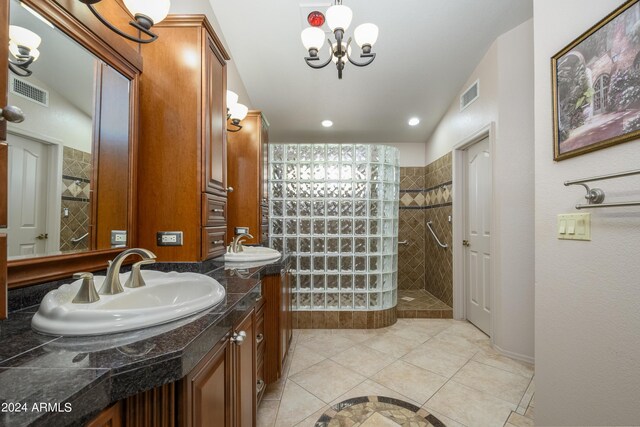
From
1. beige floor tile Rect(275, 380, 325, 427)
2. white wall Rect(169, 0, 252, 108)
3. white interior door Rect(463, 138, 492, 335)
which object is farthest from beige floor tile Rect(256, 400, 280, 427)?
white wall Rect(169, 0, 252, 108)

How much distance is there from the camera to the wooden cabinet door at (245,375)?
0.96m

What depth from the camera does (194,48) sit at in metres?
1.30

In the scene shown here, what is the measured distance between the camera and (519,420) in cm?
151

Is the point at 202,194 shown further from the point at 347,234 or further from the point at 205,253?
the point at 347,234

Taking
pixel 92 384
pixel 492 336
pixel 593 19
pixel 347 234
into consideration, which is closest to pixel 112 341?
pixel 92 384

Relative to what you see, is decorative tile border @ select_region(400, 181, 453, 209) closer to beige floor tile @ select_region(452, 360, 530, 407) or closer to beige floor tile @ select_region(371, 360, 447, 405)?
beige floor tile @ select_region(452, 360, 530, 407)

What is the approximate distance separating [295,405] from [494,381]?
141 centimetres

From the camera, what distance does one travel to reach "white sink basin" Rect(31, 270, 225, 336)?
2.03 ft

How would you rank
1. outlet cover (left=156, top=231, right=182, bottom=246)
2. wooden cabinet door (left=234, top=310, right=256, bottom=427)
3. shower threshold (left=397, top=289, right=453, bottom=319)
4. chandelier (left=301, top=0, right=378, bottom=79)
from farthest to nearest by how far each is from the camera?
1. shower threshold (left=397, top=289, right=453, bottom=319)
2. chandelier (left=301, top=0, right=378, bottom=79)
3. outlet cover (left=156, top=231, right=182, bottom=246)
4. wooden cabinet door (left=234, top=310, right=256, bottom=427)

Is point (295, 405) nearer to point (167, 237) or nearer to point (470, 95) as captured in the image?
point (167, 237)

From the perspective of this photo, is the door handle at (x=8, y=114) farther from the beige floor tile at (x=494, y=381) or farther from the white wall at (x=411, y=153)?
the white wall at (x=411, y=153)

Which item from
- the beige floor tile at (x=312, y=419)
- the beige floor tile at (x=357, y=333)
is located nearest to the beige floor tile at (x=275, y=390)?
the beige floor tile at (x=312, y=419)

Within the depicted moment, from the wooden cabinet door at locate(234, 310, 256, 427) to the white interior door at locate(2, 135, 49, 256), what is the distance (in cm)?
67

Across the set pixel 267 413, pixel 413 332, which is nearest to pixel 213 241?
pixel 267 413
